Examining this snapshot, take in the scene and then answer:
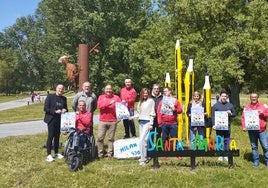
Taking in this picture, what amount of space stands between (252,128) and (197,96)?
4.75ft

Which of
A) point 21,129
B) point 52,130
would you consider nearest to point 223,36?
point 21,129

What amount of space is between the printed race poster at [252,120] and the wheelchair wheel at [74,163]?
3837mm

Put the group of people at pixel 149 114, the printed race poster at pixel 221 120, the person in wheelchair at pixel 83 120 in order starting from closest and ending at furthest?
the printed race poster at pixel 221 120 → the group of people at pixel 149 114 → the person in wheelchair at pixel 83 120

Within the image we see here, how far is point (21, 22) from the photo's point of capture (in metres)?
96.3

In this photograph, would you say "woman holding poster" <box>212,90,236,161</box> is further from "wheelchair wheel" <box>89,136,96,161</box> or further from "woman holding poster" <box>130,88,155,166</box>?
"wheelchair wheel" <box>89,136,96,161</box>

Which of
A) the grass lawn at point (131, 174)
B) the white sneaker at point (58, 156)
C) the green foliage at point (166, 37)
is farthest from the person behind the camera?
the green foliage at point (166, 37)

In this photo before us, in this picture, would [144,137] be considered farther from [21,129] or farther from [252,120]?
[21,129]

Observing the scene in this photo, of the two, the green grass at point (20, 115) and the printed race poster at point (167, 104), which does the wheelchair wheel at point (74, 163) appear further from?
the green grass at point (20, 115)

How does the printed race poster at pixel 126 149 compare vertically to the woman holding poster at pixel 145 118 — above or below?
below

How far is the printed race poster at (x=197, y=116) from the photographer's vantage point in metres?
9.37

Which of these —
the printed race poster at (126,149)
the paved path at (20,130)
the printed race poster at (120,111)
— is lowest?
the paved path at (20,130)

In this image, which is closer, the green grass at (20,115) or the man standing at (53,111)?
the man standing at (53,111)

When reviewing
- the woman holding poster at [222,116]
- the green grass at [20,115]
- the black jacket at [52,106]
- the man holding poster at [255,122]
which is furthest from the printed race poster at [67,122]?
the green grass at [20,115]

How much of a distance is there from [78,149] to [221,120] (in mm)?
3275
